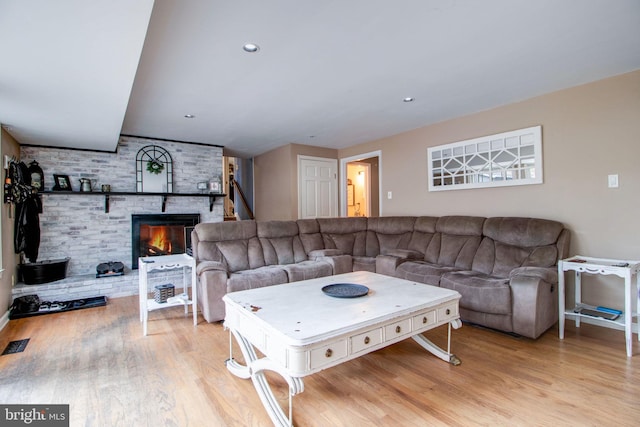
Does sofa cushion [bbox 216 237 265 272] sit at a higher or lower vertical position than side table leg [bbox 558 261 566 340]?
higher

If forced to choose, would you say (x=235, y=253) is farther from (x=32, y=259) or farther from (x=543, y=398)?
(x=543, y=398)

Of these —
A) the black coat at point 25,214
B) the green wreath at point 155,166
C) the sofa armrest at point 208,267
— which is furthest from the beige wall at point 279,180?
the black coat at point 25,214

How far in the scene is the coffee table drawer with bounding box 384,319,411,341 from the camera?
1846mm

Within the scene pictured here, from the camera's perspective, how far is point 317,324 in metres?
1.69

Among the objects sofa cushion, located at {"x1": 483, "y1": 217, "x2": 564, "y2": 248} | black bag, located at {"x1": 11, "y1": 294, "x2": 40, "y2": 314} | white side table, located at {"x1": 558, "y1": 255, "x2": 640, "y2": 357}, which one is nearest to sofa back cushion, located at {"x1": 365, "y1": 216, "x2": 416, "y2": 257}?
sofa cushion, located at {"x1": 483, "y1": 217, "x2": 564, "y2": 248}

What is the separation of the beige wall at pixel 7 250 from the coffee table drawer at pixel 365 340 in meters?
3.77

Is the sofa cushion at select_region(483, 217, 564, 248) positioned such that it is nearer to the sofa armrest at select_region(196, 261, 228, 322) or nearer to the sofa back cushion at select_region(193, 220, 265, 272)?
the sofa back cushion at select_region(193, 220, 265, 272)

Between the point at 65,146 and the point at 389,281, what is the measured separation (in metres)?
4.74

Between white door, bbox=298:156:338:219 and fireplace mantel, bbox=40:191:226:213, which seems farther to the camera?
white door, bbox=298:156:338:219

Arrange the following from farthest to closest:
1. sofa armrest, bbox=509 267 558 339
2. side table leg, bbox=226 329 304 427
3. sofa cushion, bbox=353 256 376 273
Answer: sofa cushion, bbox=353 256 376 273, sofa armrest, bbox=509 267 558 339, side table leg, bbox=226 329 304 427

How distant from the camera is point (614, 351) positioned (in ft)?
8.13

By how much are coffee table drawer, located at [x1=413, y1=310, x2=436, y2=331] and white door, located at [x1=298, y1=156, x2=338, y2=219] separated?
3.90 m

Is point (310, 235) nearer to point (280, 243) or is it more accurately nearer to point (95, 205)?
point (280, 243)

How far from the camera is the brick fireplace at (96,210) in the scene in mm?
4312
